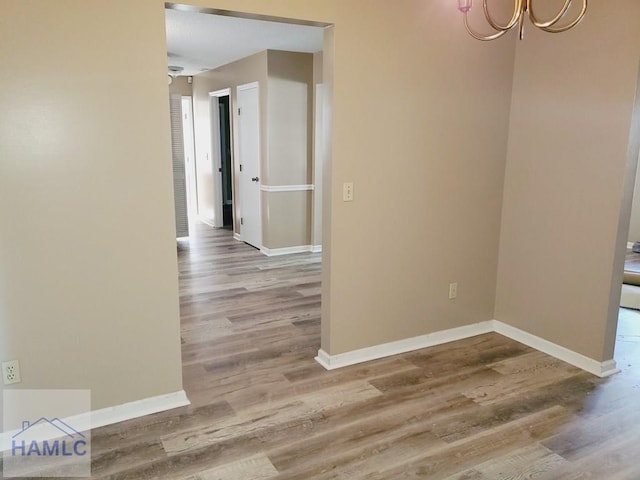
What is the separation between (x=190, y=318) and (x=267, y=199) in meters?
2.49

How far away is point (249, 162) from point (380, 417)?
4.67 meters

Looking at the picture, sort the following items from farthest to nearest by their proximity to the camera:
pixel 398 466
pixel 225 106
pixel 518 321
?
pixel 225 106
pixel 518 321
pixel 398 466

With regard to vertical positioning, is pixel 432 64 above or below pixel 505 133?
above

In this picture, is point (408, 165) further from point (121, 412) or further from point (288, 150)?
point (288, 150)

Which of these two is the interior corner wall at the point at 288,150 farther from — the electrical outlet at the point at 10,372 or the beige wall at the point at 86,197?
the electrical outlet at the point at 10,372

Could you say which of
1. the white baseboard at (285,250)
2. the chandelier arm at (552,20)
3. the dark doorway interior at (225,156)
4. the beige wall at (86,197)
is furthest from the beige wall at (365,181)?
the dark doorway interior at (225,156)

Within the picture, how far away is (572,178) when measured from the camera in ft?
10.7

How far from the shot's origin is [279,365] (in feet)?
10.8

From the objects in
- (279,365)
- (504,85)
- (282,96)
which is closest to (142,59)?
(279,365)

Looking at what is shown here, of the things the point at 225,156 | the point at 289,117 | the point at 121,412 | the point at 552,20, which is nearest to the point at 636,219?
the point at 289,117

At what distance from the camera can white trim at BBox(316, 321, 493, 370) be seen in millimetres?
3295

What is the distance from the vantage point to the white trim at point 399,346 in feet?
10.8

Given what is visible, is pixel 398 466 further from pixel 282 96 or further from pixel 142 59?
pixel 282 96

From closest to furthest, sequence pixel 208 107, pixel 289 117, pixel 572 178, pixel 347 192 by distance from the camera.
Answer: pixel 347 192 < pixel 572 178 < pixel 289 117 < pixel 208 107
